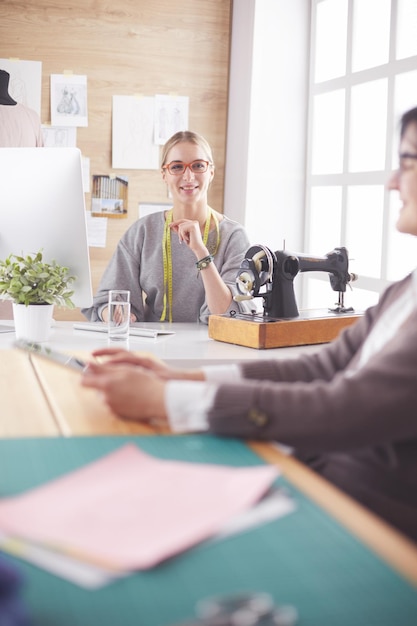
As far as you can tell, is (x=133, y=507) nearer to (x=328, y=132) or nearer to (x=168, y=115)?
(x=328, y=132)

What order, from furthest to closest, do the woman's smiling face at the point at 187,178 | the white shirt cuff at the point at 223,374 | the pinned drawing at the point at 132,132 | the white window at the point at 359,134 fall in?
the pinned drawing at the point at 132,132 → the white window at the point at 359,134 → the woman's smiling face at the point at 187,178 → the white shirt cuff at the point at 223,374

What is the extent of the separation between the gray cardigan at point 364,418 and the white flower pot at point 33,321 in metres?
1.26

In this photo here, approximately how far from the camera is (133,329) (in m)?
2.56

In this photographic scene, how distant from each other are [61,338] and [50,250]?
0.29 meters

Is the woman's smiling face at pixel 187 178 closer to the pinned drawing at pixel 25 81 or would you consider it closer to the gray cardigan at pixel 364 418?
the pinned drawing at pixel 25 81

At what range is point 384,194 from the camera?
380 cm

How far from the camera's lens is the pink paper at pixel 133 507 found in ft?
2.74

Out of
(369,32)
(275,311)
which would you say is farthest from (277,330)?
(369,32)

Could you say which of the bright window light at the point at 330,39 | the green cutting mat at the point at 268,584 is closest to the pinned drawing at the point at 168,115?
the bright window light at the point at 330,39

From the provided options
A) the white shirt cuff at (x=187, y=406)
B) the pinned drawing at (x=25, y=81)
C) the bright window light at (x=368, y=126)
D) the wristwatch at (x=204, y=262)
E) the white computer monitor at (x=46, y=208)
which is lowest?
the white shirt cuff at (x=187, y=406)

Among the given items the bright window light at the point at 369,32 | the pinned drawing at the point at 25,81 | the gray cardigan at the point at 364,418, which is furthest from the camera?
the pinned drawing at the point at 25,81

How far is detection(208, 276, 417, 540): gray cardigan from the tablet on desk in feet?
4.10

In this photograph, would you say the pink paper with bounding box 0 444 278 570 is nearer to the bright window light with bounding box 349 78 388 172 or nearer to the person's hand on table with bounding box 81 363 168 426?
the person's hand on table with bounding box 81 363 168 426

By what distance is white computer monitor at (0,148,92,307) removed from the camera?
8.02 feet
